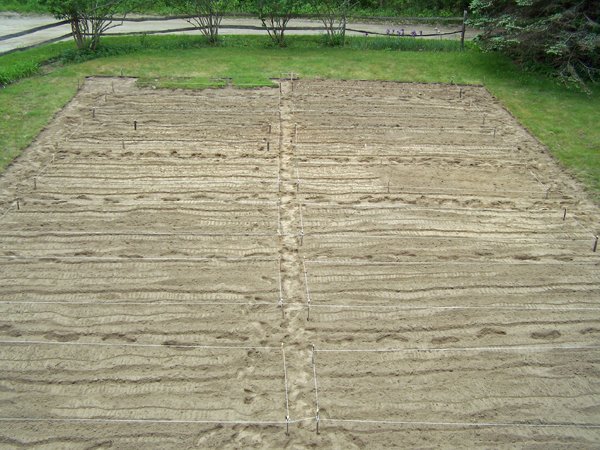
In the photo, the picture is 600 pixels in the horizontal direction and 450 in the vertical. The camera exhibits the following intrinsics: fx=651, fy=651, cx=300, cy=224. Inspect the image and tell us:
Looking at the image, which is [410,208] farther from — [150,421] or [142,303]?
[150,421]

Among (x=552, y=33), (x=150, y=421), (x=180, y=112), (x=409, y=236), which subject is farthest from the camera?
(x=552, y=33)

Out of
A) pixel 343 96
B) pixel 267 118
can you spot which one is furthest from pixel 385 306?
pixel 343 96

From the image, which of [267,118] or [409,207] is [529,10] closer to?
[267,118]

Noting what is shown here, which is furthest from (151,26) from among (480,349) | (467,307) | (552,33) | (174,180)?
(480,349)

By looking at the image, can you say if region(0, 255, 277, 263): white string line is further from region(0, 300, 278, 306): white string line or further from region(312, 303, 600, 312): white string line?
region(312, 303, 600, 312): white string line

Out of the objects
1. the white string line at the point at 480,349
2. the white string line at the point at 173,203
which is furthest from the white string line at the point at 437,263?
the white string line at the point at 173,203

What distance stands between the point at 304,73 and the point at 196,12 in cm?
419

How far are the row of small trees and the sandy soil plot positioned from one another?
4.57m

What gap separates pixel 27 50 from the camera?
56.4 ft

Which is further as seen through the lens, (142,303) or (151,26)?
(151,26)

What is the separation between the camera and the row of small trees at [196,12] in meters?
16.7

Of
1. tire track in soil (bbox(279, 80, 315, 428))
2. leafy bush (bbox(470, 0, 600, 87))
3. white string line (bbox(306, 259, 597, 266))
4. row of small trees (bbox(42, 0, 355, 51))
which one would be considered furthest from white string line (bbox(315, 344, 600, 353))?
row of small trees (bbox(42, 0, 355, 51))

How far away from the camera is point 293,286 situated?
8578mm

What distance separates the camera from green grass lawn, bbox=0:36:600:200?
13070 mm
